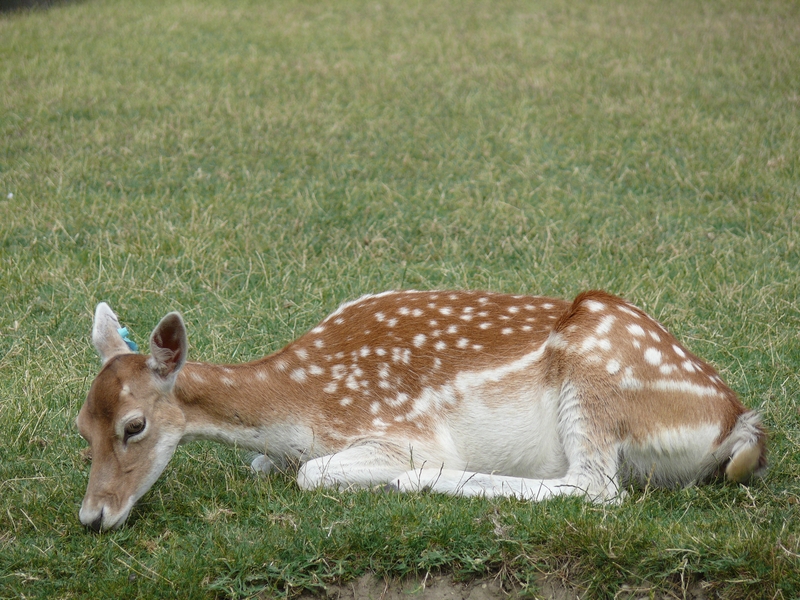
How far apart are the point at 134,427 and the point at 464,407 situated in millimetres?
1634

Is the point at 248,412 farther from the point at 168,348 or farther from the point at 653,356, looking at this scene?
the point at 653,356

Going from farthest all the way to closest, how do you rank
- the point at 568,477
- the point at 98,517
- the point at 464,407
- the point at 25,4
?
1. the point at 25,4
2. the point at 464,407
3. the point at 568,477
4. the point at 98,517

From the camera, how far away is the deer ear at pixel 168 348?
177 inches

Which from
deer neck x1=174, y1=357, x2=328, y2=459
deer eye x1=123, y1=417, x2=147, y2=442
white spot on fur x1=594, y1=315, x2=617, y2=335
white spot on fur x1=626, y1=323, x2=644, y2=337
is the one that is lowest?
deer neck x1=174, y1=357, x2=328, y2=459

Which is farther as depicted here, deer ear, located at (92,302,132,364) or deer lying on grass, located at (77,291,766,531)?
deer ear, located at (92,302,132,364)

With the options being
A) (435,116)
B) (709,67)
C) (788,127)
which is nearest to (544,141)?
(435,116)

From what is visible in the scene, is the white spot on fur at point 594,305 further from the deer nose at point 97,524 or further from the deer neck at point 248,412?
the deer nose at point 97,524

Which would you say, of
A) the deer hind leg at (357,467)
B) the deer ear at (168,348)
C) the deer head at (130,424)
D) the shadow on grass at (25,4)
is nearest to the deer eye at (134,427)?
the deer head at (130,424)

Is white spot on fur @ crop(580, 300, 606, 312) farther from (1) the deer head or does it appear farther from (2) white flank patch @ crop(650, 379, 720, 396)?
(1) the deer head

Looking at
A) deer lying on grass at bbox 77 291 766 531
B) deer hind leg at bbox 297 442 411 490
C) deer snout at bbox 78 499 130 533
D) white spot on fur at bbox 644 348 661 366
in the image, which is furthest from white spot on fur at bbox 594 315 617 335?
deer snout at bbox 78 499 130 533

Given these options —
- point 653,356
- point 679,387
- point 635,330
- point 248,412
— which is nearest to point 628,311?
point 635,330

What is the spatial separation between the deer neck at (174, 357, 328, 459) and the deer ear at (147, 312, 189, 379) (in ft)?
0.51

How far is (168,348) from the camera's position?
456 cm

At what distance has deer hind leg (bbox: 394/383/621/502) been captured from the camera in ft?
15.3
